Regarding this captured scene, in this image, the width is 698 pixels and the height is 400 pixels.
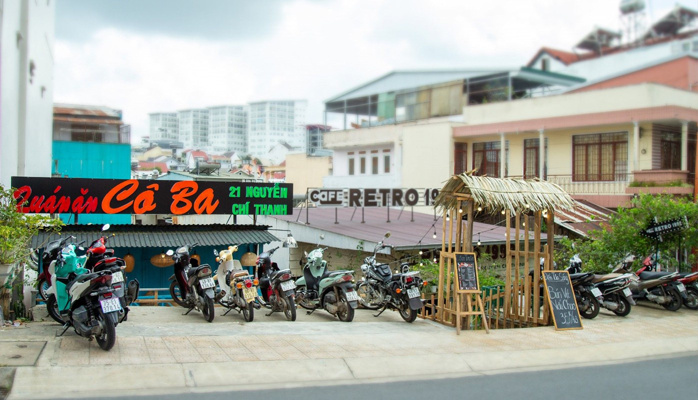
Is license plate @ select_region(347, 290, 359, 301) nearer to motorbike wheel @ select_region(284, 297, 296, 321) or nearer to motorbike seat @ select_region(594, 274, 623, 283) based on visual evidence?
motorbike wheel @ select_region(284, 297, 296, 321)

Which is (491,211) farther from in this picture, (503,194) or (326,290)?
(326,290)

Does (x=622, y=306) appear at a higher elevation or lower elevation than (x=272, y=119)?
lower

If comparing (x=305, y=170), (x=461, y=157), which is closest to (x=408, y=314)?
(x=461, y=157)

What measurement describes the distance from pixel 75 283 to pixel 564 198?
8.51 meters

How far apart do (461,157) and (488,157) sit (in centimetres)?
136

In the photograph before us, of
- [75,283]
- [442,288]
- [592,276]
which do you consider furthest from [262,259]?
[592,276]

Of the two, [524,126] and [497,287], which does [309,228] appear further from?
[524,126]

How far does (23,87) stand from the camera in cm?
1482

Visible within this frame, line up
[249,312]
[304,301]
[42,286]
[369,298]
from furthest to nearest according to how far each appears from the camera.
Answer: [369,298] < [304,301] < [249,312] < [42,286]

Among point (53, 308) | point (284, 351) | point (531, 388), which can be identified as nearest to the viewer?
point (531, 388)

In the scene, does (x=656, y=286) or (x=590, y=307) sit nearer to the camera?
(x=590, y=307)

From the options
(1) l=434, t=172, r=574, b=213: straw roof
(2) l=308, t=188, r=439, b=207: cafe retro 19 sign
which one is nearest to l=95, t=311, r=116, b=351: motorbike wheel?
(1) l=434, t=172, r=574, b=213: straw roof

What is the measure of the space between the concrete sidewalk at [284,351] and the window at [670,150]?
13.3m

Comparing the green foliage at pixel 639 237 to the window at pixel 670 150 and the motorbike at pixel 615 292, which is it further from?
the window at pixel 670 150
